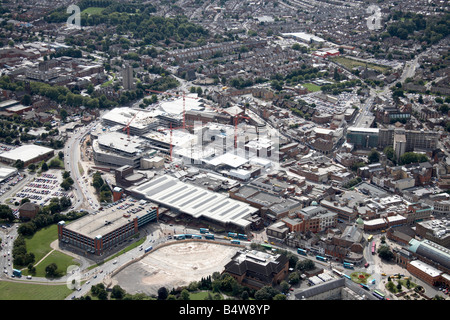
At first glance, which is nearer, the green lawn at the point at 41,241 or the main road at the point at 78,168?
the green lawn at the point at 41,241

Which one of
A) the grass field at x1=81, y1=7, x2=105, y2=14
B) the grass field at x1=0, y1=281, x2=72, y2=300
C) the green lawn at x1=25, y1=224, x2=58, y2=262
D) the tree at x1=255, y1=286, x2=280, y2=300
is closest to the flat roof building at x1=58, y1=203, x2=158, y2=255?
the green lawn at x1=25, y1=224, x2=58, y2=262

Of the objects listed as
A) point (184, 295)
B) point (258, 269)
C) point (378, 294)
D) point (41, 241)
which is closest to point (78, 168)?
point (41, 241)

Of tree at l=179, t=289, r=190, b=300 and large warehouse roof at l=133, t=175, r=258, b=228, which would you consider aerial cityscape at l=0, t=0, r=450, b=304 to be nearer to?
large warehouse roof at l=133, t=175, r=258, b=228

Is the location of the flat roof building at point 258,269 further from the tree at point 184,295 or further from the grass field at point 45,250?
the grass field at point 45,250

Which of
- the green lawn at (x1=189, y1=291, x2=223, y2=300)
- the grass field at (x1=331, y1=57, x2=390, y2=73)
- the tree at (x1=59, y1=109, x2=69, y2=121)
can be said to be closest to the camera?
the green lawn at (x1=189, y1=291, x2=223, y2=300)

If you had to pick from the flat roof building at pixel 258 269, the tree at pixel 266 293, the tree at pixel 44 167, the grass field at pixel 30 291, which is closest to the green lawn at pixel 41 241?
the grass field at pixel 30 291

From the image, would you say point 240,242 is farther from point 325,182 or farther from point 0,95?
point 0,95

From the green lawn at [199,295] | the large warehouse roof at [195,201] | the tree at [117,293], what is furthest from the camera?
the large warehouse roof at [195,201]
